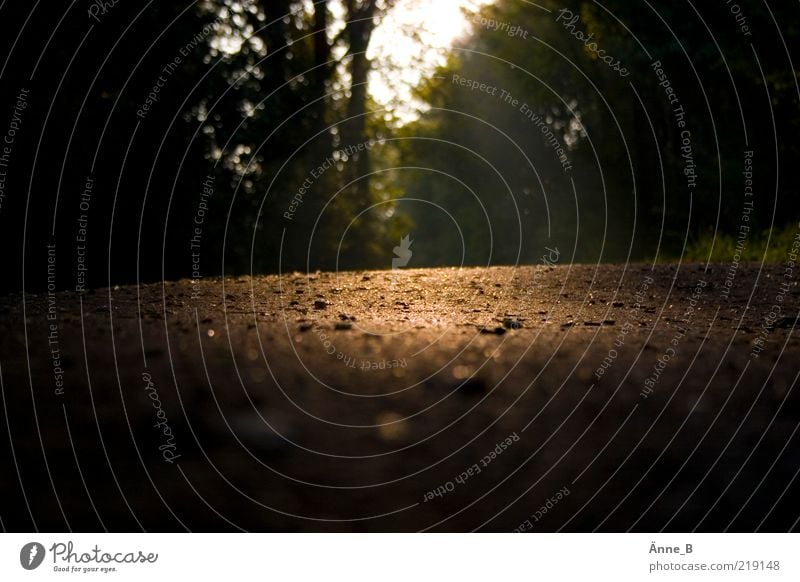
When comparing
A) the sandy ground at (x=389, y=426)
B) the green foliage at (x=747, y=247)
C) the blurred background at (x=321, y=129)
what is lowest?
the sandy ground at (x=389, y=426)

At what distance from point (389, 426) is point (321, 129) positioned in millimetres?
20716

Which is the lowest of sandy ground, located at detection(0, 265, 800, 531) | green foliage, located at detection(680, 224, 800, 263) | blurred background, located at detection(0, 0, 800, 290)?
sandy ground, located at detection(0, 265, 800, 531)

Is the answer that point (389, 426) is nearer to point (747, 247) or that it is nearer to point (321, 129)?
point (747, 247)

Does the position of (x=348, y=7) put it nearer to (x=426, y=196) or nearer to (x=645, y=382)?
(x=645, y=382)

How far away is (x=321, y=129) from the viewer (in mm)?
23578

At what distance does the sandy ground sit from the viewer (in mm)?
3338

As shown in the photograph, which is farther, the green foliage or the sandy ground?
the green foliage

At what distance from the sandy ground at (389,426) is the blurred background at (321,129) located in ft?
17.5

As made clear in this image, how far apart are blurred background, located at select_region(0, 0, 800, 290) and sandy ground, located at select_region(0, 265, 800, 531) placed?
534 centimetres

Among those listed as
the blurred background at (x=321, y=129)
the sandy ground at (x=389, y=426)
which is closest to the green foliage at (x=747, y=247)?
the blurred background at (x=321, y=129)

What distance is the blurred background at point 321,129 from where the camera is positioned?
44.5 ft

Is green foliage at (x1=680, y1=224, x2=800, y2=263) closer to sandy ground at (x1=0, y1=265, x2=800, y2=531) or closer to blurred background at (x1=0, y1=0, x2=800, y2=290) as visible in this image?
blurred background at (x1=0, y1=0, x2=800, y2=290)

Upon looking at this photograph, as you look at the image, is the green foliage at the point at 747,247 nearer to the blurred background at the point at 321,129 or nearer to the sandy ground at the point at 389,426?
the blurred background at the point at 321,129

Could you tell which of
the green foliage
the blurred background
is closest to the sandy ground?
the blurred background
